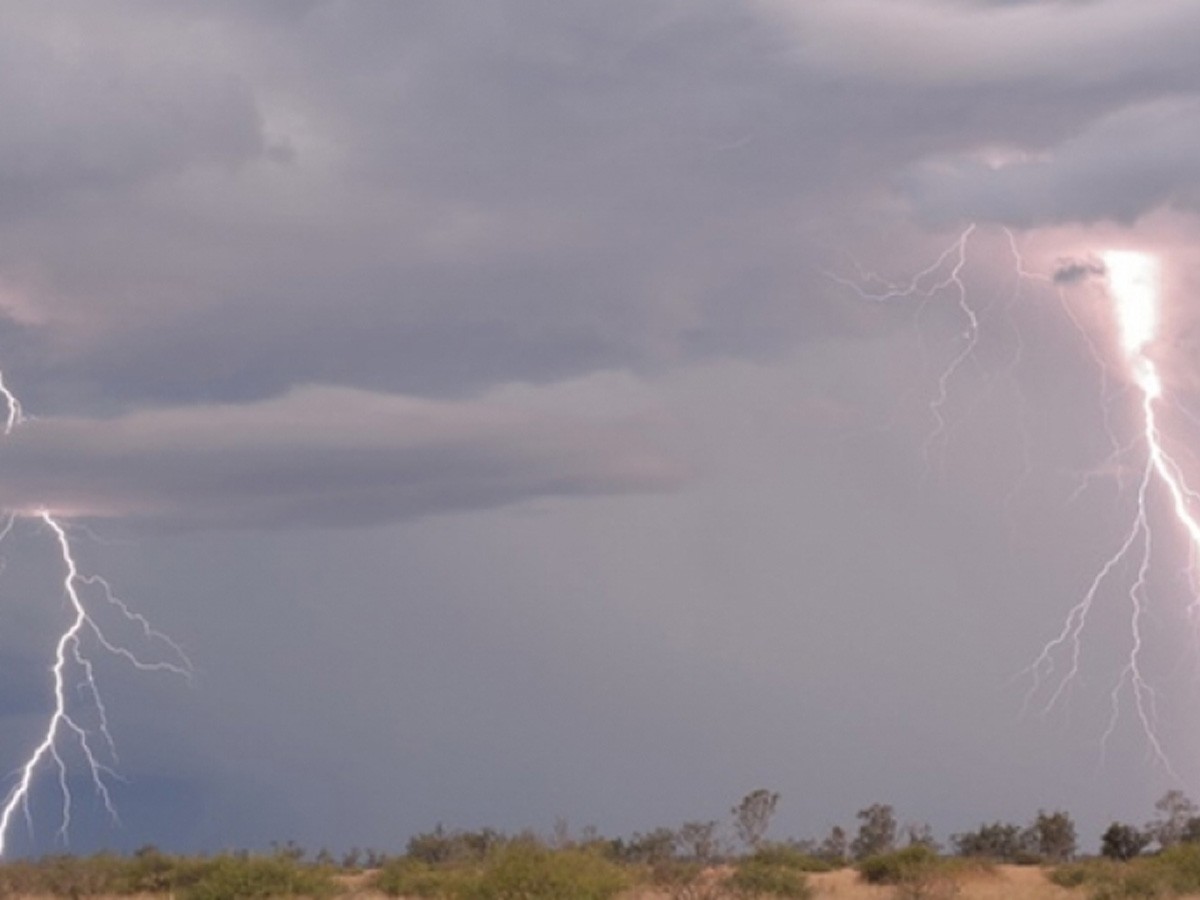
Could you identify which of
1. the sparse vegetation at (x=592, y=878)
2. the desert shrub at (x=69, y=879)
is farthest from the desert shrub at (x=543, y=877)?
the desert shrub at (x=69, y=879)

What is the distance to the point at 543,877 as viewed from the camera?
106ft

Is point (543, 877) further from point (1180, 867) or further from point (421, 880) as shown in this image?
point (1180, 867)

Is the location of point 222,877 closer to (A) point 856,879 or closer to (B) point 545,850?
(B) point 545,850

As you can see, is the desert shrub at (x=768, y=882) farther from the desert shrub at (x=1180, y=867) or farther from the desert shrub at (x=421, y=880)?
the desert shrub at (x=1180, y=867)

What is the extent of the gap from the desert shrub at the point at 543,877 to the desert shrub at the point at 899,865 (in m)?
14.2

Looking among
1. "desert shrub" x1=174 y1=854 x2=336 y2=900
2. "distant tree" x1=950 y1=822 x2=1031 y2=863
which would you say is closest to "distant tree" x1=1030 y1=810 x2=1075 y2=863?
"distant tree" x1=950 y1=822 x2=1031 y2=863

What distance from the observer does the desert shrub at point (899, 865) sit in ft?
151

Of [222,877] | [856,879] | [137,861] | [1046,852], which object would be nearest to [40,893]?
[137,861]

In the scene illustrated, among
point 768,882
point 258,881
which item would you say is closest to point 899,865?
point 768,882


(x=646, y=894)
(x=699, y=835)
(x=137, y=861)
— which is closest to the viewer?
(x=646, y=894)

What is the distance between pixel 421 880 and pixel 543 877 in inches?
441

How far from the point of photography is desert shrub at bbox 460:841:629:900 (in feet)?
105

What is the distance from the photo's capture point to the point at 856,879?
161ft

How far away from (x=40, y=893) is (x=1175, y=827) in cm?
4563
